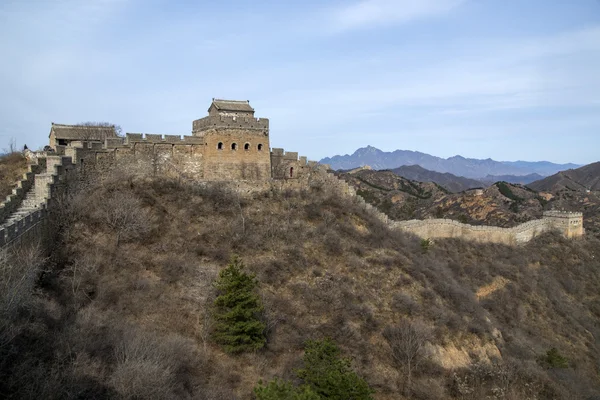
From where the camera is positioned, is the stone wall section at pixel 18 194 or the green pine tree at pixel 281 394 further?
the stone wall section at pixel 18 194

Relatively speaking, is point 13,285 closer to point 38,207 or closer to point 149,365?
point 149,365

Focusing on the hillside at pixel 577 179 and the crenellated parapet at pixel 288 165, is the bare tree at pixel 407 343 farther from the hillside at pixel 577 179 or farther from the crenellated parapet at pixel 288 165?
the hillside at pixel 577 179

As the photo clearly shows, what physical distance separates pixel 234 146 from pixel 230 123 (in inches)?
49.8

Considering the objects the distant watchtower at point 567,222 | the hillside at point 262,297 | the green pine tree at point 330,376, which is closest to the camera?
the hillside at point 262,297

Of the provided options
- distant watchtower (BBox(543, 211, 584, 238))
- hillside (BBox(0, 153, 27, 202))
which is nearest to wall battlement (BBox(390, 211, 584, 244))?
distant watchtower (BBox(543, 211, 584, 238))

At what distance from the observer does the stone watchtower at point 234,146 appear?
25250mm

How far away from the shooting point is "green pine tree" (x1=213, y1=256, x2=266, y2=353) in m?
16.5

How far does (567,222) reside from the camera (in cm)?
4444

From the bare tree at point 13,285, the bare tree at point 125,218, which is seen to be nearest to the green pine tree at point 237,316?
the bare tree at point 125,218

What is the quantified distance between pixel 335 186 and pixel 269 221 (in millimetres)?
6851

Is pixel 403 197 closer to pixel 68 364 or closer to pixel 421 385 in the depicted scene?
pixel 421 385

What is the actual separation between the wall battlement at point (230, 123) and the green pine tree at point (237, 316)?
10502 mm

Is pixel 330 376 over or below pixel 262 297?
below

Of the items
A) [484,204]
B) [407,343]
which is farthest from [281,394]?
[484,204]
